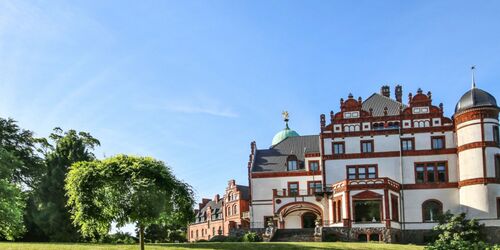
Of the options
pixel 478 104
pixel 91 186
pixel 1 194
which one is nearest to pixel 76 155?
pixel 1 194

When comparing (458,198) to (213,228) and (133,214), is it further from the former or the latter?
(213,228)

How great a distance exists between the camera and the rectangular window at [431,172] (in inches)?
2008

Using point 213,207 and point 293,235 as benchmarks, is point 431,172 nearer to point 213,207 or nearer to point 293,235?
point 293,235

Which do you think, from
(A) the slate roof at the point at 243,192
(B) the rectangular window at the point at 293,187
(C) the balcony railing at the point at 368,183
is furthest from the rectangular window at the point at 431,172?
(A) the slate roof at the point at 243,192

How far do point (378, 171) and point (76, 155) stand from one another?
86.2ft

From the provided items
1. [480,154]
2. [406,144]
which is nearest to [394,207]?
[406,144]

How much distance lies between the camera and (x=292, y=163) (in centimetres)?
5606

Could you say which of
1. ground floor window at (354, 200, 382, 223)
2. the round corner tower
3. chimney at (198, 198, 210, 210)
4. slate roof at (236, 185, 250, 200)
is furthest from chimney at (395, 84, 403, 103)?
chimney at (198, 198, 210, 210)

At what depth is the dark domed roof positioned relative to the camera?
158ft

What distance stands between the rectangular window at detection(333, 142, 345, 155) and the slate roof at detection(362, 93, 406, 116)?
13.8 feet

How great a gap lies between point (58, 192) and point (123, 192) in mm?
17189

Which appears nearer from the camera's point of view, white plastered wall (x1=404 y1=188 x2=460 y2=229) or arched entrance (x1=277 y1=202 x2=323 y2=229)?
white plastered wall (x1=404 y1=188 x2=460 y2=229)

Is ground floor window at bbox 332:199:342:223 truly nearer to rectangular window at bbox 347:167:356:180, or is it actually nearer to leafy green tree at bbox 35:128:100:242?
rectangular window at bbox 347:167:356:180

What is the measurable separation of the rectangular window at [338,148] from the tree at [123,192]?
24.0 m
